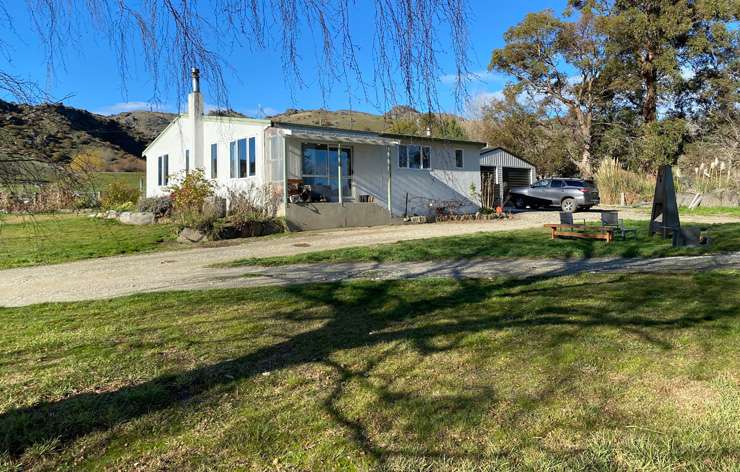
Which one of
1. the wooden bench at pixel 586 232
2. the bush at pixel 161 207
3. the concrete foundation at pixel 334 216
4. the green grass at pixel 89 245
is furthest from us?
the bush at pixel 161 207

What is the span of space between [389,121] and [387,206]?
16691 mm

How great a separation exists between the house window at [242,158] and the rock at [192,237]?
15.4 ft

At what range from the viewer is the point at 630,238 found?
38.8 feet

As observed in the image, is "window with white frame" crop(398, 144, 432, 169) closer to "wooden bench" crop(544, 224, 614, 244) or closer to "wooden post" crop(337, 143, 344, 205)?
"wooden post" crop(337, 143, 344, 205)

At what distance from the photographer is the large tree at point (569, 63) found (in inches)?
1346

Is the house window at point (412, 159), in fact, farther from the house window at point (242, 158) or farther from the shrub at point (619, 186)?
the shrub at point (619, 186)

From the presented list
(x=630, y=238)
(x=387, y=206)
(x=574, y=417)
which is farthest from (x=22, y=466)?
(x=387, y=206)

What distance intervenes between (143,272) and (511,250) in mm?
7053

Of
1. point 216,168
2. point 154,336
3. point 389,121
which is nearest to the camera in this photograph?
point 389,121

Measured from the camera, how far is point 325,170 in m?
19.1

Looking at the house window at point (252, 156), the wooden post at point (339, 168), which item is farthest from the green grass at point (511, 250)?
the house window at point (252, 156)

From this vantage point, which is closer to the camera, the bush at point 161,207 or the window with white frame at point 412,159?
the bush at point 161,207

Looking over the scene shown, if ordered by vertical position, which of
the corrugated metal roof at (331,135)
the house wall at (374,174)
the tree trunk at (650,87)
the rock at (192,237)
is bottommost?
the rock at (192,237)

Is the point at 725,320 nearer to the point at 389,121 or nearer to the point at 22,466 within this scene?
the point at 389,121
